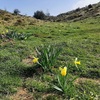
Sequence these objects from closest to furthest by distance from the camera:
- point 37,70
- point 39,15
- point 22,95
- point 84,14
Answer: point 22,95
point 37,70
point 84,14
point 39,15

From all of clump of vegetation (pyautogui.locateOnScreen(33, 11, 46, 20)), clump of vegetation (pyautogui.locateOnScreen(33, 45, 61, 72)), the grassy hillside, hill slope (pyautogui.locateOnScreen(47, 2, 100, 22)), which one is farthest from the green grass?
clump of vegetation (pyautogui.locateOnScreen(33, 11, 46, 20))

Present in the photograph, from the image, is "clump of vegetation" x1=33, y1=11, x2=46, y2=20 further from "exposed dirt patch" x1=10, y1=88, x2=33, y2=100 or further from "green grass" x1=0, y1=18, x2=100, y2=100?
"exposed dirt patch" x1=10, y1=88, x2=33, y2=100

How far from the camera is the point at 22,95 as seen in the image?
249 inches

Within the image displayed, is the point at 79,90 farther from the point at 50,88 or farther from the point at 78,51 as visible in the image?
the point at 78,51

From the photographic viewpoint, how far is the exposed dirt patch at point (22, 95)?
6.20 meters

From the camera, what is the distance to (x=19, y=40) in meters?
10.6

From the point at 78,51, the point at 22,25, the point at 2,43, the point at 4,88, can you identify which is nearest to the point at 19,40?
the point at 2,43

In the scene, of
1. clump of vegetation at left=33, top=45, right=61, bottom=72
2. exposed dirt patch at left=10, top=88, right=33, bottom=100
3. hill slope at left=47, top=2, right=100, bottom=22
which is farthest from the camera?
hill slope at left=47, top=2, right=100, bottom=22

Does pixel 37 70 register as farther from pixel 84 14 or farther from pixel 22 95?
pixel 84 14

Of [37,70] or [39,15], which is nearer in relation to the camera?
[37,70]

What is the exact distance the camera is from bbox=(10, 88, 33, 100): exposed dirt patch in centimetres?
620

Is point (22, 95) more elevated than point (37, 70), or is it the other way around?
point (37, 70)

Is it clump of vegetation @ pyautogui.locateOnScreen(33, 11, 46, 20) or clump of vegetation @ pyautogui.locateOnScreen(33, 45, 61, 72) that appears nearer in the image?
clump of vegetation @ pyautogui.locateOnScreen(33, 45, 61, 72)

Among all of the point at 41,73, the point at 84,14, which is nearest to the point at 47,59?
the point at 41,73
